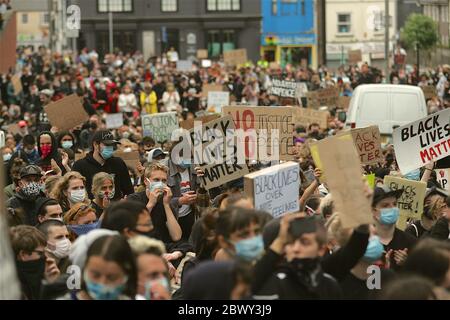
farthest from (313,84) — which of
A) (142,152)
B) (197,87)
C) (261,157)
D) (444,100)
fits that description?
(261,157)

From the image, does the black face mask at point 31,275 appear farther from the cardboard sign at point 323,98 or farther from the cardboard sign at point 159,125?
the cardboard sign at point 323,98

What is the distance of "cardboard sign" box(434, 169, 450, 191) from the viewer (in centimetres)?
1336

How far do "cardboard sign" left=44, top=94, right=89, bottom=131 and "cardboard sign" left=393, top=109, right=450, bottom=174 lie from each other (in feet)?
23.1

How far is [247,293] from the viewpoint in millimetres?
6145

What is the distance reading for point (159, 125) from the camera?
21.5 metres

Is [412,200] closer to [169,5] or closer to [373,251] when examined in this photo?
[373,251]

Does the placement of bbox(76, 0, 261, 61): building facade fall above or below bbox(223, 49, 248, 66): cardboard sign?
above

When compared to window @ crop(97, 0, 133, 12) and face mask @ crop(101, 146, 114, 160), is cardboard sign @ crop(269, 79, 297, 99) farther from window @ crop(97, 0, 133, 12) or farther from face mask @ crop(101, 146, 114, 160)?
window @ crop(97, 0, 133, 12)

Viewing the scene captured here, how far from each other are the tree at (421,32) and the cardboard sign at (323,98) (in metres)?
31.9

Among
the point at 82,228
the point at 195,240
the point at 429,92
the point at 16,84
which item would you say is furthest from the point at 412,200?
the point at 16,84

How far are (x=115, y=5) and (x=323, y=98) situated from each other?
42056mm

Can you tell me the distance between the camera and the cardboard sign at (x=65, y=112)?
742 inches

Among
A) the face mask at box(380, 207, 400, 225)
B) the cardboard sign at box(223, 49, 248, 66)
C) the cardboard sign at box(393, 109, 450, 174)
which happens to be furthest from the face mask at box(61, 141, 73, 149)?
the cardboard sign at box(223, 49, 248, 66)

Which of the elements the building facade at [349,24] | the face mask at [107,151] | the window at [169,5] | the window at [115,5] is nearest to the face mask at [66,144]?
the face mask at [107,151]
